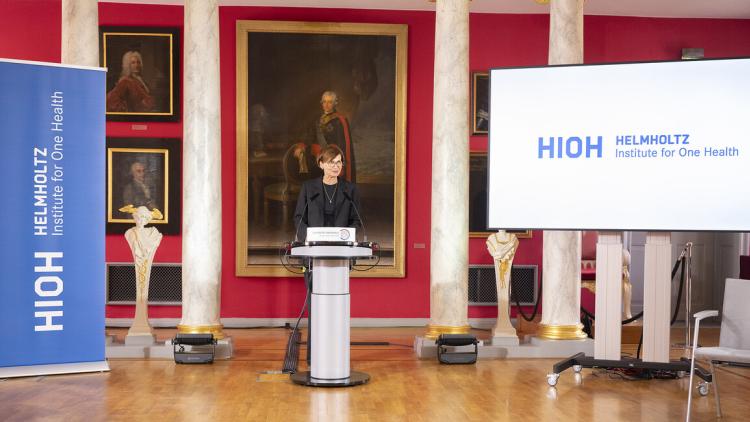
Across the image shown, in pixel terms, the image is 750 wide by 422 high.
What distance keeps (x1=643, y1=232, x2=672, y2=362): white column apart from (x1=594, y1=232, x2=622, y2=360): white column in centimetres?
22

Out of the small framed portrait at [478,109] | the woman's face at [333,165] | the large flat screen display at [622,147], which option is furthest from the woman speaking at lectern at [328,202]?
the small framed portrait at [478,109]

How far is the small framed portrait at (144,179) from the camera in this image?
32.3 ft

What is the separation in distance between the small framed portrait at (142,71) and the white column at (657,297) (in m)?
5.98

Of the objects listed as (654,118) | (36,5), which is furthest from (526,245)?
(36,5)

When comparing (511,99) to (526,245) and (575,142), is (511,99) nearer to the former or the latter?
(575,142)

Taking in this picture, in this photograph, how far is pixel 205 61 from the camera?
759 cm

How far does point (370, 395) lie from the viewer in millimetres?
5617

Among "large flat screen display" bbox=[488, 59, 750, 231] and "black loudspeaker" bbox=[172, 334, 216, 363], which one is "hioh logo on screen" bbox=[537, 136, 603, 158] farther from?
"black loudspeaker" bbox=[172, 334, 216, 363]

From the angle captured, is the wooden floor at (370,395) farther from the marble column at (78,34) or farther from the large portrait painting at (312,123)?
the large portrait painting at (312,123)

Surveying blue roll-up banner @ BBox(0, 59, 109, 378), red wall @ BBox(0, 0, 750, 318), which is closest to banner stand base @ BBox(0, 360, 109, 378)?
blue roll-up banner @ BBox(0, 59, 109, 378)

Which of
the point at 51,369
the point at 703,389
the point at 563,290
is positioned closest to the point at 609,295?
the point at 703,389

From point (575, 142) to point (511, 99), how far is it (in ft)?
1.90

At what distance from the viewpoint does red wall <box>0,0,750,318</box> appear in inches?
388

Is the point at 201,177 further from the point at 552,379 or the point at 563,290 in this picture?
the point at 552,379
